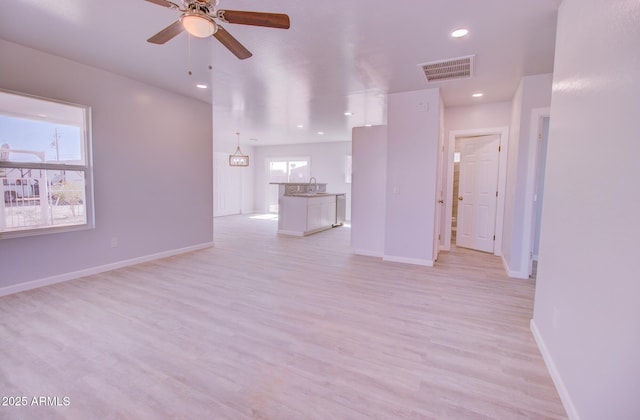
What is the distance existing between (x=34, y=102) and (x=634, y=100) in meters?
4.70

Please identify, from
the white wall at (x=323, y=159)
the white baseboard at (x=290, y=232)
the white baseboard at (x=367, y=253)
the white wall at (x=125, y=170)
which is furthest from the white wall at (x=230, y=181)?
the white baseboard at (x=367, y=253)

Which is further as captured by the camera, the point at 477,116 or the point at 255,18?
the point at 477,116

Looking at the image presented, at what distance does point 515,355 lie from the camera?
204 cm

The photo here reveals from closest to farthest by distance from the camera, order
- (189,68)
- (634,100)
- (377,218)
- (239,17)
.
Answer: (634,100) → (239,17) → (189,68) → (377,218)

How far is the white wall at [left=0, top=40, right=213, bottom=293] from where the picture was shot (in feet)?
10.1

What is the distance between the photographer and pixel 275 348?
209 centimetres

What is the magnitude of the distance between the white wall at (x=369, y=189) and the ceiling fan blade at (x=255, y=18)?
308 cm

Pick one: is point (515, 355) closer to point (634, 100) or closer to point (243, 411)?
point (634, 100)

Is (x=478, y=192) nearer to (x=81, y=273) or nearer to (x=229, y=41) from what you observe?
(x=229, y=41)

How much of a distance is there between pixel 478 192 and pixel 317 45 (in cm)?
396

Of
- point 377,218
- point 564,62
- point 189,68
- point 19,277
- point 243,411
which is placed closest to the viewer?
point 243,411

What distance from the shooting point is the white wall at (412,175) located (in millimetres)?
4145

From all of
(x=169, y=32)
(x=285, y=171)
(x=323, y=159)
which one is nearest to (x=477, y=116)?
(x=169, y=32)

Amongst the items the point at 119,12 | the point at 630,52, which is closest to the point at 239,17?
the point at 119,12
